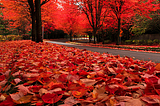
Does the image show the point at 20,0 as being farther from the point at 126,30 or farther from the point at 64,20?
the point at 126,30

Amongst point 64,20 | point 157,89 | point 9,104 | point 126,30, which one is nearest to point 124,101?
point 157,89

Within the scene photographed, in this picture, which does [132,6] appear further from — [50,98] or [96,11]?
[50,98]

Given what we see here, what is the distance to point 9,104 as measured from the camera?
47.1 inches

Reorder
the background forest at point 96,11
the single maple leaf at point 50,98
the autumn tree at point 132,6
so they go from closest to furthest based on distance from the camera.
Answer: the single maple leaf at point 50,98
the background forest at point 96,11
the autumn tree at point 132,6

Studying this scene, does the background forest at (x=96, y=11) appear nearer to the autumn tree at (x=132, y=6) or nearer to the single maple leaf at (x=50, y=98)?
the autumn tree at (x=132, y=6)

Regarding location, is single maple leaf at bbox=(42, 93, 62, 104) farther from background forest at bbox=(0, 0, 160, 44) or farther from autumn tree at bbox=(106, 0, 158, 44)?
autumn tree at bbox=(106, 0, 158, 44)

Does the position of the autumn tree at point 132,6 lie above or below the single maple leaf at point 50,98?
above

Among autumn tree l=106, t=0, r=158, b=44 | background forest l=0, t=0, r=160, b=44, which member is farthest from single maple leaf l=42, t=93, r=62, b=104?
autumn tree l=106, t=0, r=158, b=44

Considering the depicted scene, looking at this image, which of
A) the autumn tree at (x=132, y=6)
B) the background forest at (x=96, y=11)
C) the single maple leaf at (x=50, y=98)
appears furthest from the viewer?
the autumn tree at (x=132, y=6)

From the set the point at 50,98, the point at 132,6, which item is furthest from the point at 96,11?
the point at 50,98

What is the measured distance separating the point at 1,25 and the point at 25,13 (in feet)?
53.1

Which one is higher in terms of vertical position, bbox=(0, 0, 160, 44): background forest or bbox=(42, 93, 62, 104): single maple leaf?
bbox=(0, 0, 160, 44): background forest

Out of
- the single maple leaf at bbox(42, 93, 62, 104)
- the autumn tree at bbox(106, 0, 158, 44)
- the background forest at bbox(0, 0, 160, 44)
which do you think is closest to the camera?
the single maple leaf at bbox(42, 93, 62, 104)

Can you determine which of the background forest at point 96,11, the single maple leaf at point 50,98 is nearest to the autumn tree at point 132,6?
the background forest at point 96,11
